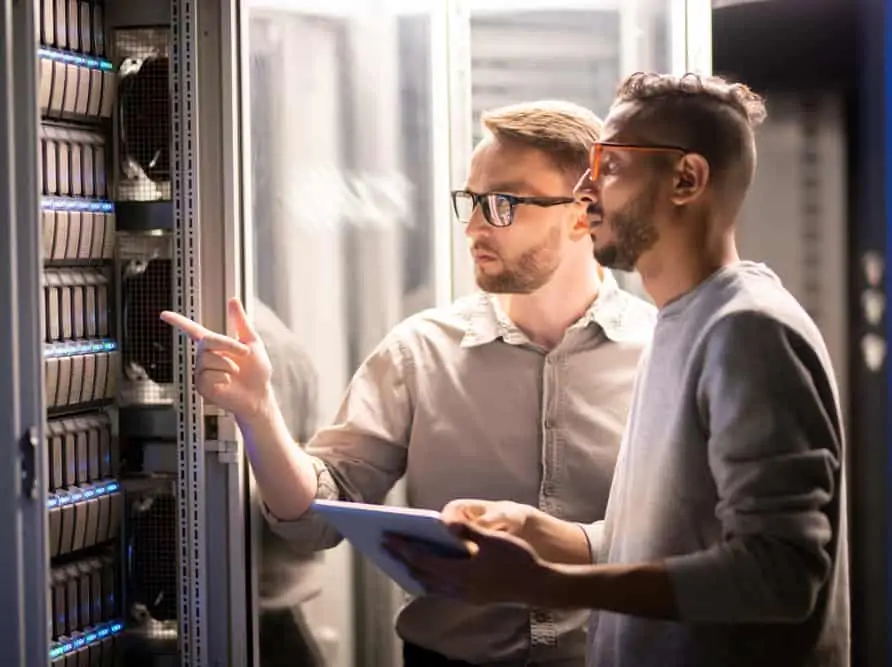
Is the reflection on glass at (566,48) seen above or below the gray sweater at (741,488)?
above

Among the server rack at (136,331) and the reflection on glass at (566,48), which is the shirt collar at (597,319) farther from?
the server rack at (136,331)

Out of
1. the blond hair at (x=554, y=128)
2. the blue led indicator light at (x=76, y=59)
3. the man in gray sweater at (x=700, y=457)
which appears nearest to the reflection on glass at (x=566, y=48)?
the blond hair at (x=554, y=128)

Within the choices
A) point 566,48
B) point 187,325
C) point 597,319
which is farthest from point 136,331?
point 566,48

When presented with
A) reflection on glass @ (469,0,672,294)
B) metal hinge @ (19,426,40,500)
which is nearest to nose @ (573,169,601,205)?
reflection on glass @ (469,0,672,294)

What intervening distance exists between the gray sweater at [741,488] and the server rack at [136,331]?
988 millimetres

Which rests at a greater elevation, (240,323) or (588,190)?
(588,190)

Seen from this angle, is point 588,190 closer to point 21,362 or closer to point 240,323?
point 240,323

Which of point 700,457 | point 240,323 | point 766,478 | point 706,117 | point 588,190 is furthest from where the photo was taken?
point 240,323

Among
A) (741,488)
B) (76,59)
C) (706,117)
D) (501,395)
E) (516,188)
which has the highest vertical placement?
(76,59)

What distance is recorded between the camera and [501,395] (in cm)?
291

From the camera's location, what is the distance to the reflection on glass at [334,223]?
3.07 meters

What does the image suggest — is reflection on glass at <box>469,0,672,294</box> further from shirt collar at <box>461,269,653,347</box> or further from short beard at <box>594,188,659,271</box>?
short beard at <box>594,188,659,271</box>

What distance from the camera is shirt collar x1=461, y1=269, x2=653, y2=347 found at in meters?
2.88

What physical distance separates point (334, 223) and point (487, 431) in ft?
2.01
